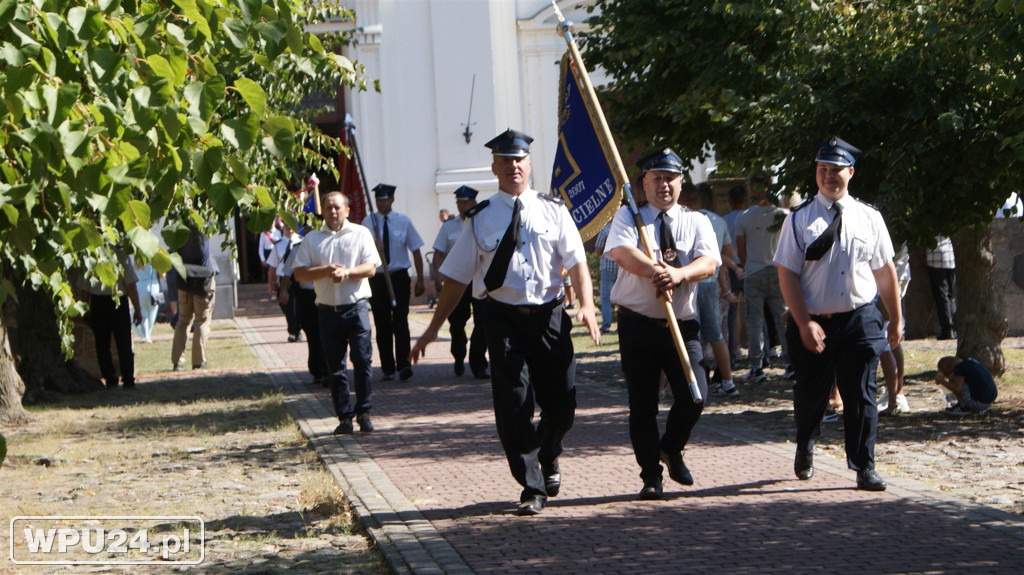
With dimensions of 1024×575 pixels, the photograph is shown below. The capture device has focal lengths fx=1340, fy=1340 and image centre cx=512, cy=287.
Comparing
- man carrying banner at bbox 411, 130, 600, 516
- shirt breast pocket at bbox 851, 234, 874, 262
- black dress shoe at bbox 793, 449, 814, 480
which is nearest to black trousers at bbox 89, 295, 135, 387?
man carrying banner at bbox 411, 130, 600, 516

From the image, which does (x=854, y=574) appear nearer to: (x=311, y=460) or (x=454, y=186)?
(x=311, y=460)

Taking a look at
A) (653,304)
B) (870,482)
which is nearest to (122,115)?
(653,304)

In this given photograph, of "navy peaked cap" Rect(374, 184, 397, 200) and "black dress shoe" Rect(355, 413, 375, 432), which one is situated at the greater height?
"navy peaked cap" Rect(374, 184, 397, 200)

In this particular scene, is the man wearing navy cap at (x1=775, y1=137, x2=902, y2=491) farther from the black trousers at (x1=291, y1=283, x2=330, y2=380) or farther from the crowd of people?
the black trousers at (x1=291, y1=283, x2=330, y2=380)

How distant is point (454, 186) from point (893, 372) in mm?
18484

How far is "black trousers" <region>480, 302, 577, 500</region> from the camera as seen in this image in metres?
6.88

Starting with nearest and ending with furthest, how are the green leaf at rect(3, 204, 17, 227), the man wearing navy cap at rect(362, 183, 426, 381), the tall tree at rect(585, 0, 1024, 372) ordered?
1. the green leaf at rect(3, 204, 17, 227)
2. the tall tree at rect(585, 0, 1024, 372)
3. the man wearing navy cap at rect(362, 183, 426, 381)

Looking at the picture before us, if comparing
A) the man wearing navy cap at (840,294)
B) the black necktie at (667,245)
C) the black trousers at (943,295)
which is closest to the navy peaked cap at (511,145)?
the black necktie at (667,245)

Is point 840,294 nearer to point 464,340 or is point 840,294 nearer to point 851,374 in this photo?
point 851,374

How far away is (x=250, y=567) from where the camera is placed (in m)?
6.18

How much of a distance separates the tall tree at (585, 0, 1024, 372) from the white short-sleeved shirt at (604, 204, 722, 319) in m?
2.14

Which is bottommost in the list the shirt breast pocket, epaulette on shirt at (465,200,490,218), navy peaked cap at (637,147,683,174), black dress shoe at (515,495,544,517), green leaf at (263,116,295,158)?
black dress shoe at (515,495,544,517)

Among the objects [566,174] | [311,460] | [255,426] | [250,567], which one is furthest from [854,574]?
[255,426]

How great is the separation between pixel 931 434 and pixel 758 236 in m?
3.83
